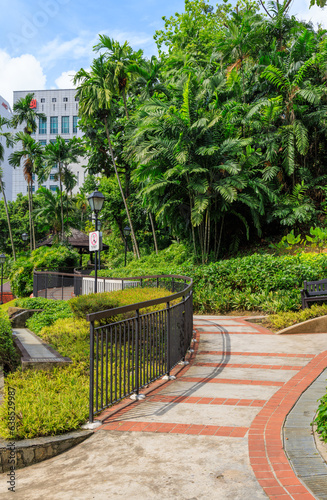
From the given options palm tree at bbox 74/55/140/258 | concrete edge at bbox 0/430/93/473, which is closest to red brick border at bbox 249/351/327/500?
concrete edge at bbox 0/430/93/473

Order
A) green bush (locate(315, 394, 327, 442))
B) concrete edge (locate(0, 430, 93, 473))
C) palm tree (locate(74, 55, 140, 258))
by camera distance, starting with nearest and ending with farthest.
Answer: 1. green bush (locate(315, 394, 327, 442))
2. concrete edge (locate(0, 430, 93, 473))
3. palm tree (locate(74, 55, 140, 258))

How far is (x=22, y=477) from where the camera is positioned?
12.9 feet

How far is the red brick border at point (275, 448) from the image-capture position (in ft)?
10.7

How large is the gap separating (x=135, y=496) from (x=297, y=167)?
869 inches

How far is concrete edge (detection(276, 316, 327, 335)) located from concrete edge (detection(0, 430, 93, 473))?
267 inches

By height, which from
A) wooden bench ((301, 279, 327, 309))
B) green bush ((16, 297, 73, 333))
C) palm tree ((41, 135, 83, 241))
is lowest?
green bush ((16, 297, 73, 333))

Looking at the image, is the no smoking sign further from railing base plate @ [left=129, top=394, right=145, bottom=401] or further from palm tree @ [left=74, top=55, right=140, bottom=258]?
palm tree @ [left=74, top=55, right=140, bottom=258]

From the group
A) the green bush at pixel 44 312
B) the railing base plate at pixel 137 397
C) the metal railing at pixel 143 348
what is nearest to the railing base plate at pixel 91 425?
the metal railing at pixel 143 348

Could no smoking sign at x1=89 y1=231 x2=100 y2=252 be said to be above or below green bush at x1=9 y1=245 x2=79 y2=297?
above

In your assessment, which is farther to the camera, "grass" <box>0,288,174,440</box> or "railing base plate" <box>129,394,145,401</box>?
"railing base plate" <box>129,394,145,401</box>

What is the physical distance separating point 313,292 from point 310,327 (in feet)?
5.13

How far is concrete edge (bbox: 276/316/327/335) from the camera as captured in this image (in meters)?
10.0

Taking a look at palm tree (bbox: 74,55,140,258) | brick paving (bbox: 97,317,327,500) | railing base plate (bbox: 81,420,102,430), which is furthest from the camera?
palm tree (bbox: 74,55,140,258)

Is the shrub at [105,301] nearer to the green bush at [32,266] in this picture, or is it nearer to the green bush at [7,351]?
the green bush at [7,351]
